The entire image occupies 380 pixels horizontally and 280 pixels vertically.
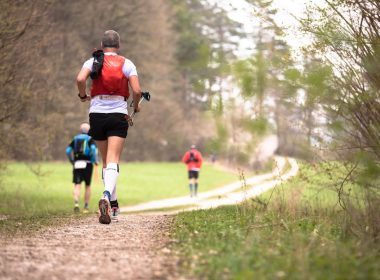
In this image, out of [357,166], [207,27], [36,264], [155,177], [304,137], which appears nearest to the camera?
[36,264]

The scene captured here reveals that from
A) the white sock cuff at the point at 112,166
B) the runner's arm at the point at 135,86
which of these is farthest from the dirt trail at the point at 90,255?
the runner's arm at the point at 135,86

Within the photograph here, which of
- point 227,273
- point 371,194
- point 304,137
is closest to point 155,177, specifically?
point 304,137

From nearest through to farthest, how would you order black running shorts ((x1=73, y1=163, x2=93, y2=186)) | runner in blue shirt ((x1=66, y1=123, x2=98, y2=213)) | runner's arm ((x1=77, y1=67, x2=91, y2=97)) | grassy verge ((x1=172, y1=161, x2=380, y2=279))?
grassy verge ((x1=172, y1=161, x2=380, y2=279)) < runner's arm ((x1=77, y1=67, x2=91, y2=97)) < runner in blue shirt ((x1=66, y1=123, x2=98, y2=213)) < black running shorts ((x1=73, y1=163, x2=93, y2=186))

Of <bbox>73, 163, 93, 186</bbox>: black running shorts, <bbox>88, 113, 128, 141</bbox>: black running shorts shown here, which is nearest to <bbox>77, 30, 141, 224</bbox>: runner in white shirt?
<bbox>88, 113, 128, 141</bbox>: black running shorts

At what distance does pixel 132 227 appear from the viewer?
777 centimetres

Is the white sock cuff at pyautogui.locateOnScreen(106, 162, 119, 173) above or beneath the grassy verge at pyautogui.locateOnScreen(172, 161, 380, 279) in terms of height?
above

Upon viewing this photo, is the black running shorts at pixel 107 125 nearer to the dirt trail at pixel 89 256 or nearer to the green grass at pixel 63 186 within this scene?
the dirt trail at pixel 89 256

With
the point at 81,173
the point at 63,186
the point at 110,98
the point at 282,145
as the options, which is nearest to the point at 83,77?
the point at 110,98

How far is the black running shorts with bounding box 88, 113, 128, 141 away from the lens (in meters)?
7.90

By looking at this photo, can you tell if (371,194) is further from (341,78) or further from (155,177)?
(155,177)

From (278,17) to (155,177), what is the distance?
103ft

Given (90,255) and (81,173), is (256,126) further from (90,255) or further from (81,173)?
(81,173)

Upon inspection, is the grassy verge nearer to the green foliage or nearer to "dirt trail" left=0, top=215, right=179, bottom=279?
"dirt trail" left=0, top=215, right=179, bottom=279

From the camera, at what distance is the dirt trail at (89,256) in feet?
14.9
